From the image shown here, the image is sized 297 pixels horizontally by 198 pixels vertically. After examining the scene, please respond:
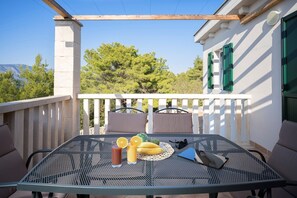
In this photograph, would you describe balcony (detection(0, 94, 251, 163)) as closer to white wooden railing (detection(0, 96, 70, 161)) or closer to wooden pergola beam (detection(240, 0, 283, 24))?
white wooden railing (detection(0, 96, 70, 161))

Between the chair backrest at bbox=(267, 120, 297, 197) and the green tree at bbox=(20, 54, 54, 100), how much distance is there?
687 inches

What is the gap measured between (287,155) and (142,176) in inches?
41.6

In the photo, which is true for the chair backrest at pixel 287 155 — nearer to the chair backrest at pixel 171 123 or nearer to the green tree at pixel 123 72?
the chair backrest at pixel 171 123

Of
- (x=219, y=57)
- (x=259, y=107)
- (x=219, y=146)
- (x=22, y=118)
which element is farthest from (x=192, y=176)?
(x=219, y=57)

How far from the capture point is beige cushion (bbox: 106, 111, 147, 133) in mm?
2885

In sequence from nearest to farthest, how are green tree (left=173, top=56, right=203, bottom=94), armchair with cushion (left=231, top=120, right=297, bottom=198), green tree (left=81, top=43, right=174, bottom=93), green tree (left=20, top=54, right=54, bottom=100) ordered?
armchair with cushion (left=231, top=120, right=297, bottom=198), green tree (left=81, top=43, right=174, bottom=93), green tree (left=173, top=56, right=203, bottom=94), green tree (left=20, top=54, right=54, bottom=100)

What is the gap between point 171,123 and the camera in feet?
9.52

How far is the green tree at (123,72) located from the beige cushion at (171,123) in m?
13.0

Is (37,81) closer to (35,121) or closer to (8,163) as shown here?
(35,121)

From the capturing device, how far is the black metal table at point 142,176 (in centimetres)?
116

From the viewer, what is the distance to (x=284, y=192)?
5.45 ft

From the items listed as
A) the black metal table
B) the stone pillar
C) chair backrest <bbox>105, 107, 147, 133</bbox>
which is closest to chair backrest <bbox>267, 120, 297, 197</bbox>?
the black metal table

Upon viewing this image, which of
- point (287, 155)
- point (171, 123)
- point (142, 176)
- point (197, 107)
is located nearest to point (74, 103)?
point (171, 123)

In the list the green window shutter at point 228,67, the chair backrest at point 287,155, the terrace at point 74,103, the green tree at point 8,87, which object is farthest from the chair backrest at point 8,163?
the green tree at point 8,87
